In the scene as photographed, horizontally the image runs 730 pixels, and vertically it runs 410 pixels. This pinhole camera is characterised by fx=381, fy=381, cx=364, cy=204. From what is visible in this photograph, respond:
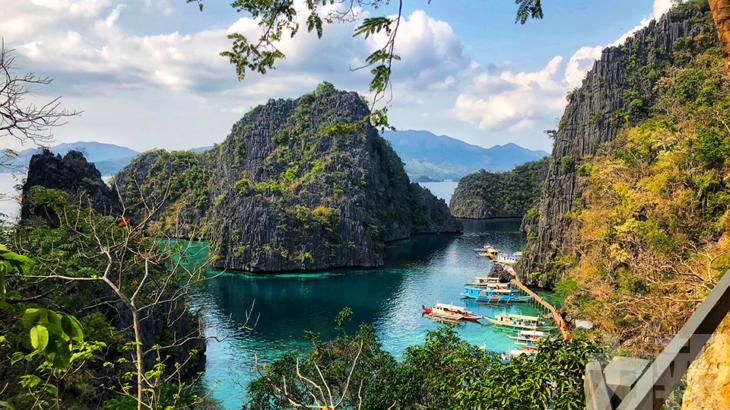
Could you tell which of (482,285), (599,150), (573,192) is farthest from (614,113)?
(482,285)

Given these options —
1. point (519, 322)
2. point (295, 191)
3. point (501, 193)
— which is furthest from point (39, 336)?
point (501, 193)

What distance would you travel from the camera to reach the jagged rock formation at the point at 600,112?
3553 cm

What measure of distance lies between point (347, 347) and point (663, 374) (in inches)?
571

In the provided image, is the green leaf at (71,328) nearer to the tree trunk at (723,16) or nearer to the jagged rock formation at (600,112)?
the tree trunk at (723,16)

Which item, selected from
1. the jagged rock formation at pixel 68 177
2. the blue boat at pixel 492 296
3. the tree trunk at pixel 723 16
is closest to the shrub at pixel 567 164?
the blue boat at pixel 492 296

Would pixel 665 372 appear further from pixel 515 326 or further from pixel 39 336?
pixel 515 326

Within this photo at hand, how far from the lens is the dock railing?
4.61 ft

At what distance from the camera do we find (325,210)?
50.4 metres

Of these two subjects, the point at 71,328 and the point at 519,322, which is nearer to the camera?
the point at 71,328

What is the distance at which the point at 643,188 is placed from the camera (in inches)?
797

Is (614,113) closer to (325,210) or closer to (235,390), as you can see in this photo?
(325,210)

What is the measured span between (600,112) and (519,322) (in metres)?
22.7

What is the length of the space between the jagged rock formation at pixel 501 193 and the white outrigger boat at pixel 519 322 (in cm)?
6151

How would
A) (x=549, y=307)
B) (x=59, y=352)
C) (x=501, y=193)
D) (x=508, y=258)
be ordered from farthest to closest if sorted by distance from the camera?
(x=501, y=193), (x=508, y=258), (x=549, y=307), (x=59, y=352)
